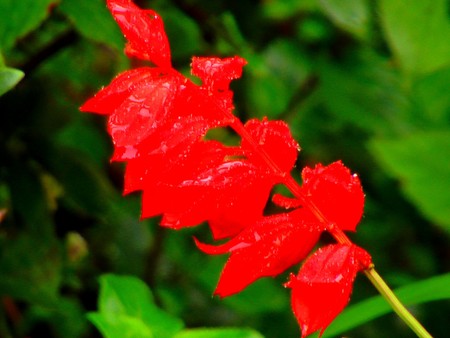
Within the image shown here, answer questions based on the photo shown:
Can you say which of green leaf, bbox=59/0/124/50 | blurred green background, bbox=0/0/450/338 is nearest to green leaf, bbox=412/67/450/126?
blurred green background, bbox=0/0/450/338

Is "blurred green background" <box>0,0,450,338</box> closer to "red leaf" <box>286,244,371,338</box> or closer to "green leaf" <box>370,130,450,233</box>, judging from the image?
"green leaf" <box>370,130,450,233</box>

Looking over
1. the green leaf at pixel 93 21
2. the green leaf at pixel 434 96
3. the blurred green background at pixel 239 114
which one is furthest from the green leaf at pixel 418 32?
the green leaf at pixel 93 21

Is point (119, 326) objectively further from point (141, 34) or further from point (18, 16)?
point (18, 16)

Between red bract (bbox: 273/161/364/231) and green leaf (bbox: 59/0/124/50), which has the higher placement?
red bract (bbox: 273/161/364/231)

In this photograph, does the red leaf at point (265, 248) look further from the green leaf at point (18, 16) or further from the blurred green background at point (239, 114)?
the green leaf at point (18, 16)

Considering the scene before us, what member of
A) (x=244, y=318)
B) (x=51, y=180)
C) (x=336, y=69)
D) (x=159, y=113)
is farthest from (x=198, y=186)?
(x=244, y=318)

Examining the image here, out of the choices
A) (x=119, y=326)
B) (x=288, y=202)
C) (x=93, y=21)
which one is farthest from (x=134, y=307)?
(x=93, y=21)
